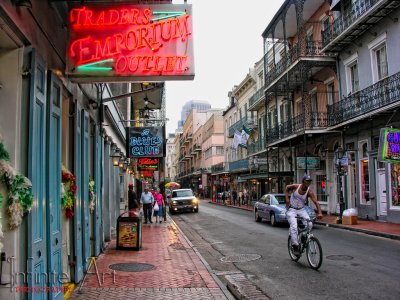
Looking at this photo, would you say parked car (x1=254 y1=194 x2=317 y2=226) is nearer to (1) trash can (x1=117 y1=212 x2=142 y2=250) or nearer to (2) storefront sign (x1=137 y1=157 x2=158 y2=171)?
(2) storefront sign (x1=137 y1=157 x2=158 y2=171)

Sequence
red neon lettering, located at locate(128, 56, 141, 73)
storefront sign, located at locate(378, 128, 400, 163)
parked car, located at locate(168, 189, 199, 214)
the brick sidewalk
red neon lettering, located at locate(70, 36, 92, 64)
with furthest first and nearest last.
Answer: parked car, located at locate(168, 189, 199, 214)
storefront sign, located at locate(378, 128, 400, 163)
the brick sidewalk
red neon lettering, located at locate(128, 56, 141, 73)
red neon lettering, located at locate(70, 36, 92, 64)

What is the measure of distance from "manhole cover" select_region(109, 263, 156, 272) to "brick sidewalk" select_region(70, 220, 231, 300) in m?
0.12

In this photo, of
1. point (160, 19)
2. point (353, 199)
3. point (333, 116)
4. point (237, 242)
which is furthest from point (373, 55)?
point (160, 19)

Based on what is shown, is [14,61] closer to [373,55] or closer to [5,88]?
[5,88]

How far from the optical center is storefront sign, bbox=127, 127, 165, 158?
17.7 meters

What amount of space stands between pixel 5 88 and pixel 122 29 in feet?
7.84

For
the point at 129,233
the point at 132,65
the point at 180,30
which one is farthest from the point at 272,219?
the point at 132,65

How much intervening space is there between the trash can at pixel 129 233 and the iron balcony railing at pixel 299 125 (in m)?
14.9

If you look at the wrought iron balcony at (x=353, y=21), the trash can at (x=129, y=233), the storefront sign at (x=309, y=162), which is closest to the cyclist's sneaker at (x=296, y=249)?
the trash can at (x=129, y=233)

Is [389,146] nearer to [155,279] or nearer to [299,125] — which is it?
[155,279]

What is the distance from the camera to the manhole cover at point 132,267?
29.0 feet

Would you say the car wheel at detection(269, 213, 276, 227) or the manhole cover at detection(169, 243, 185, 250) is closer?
the manhole cover at detection(169, 243, 185, 250)

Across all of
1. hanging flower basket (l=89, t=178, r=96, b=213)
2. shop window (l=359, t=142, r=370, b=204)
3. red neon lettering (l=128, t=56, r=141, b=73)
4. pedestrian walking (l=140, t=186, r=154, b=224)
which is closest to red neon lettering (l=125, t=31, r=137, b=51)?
red neon lettering (l=128, t=56, r=141, b=73)

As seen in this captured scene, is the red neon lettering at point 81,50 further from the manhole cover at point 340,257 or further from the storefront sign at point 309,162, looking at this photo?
the storefront sign at point 309,162
